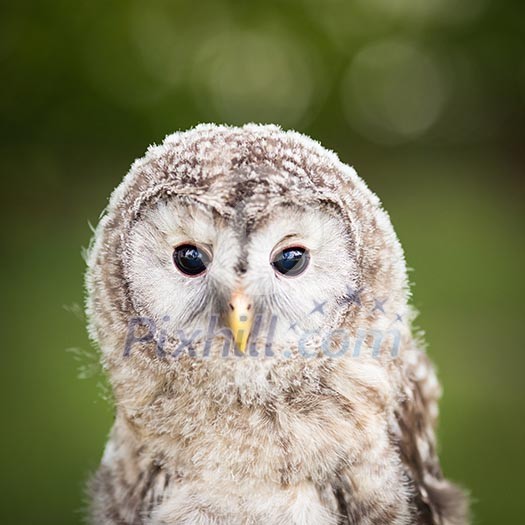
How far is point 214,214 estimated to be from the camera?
115cm

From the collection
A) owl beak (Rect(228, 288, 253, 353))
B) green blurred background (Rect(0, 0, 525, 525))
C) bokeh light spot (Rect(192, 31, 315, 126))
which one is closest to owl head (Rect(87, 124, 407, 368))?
owl beak (Rect(228, 288, 253, 353))

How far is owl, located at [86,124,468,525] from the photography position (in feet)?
3.87

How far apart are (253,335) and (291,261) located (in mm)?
155

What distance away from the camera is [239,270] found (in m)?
1.16

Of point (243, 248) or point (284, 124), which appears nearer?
point (243, 248)

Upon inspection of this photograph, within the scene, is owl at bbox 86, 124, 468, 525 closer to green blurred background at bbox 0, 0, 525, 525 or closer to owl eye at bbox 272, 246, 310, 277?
owl eye at bbox 272, 246, 310, 277

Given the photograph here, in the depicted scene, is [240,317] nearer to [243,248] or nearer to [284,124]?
[243,248]

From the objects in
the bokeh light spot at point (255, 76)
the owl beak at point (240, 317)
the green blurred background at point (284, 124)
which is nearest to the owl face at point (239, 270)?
the owl beak at point (240, 317)

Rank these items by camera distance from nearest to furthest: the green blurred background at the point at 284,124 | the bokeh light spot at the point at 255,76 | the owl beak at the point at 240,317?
1. the owl beak at the point at 240,317
2. the green blurred background at the point at 284,124
3. the bokeh light spot at the point at 255,76

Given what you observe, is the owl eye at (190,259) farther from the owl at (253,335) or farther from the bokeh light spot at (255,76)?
the bokeh light spot at (255,76)

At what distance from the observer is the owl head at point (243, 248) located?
45.7 inches

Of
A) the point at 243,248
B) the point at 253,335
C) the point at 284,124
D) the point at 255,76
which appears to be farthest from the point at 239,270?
the point at 255,76

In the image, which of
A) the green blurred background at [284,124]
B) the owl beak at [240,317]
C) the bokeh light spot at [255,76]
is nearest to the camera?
the owl beak at [240,317]

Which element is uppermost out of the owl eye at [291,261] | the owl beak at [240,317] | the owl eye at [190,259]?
the owl eye at [291,261]
